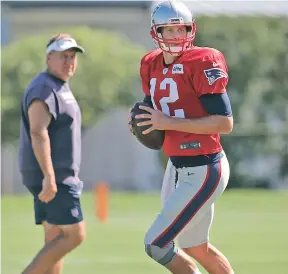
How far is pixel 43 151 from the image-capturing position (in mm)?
6539

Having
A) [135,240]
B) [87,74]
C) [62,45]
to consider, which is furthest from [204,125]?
[87,74]

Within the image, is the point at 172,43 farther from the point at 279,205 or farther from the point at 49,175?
the point at 279,205

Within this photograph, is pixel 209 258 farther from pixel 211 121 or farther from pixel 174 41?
pixel 174 41

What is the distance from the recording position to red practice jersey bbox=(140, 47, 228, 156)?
5488mm

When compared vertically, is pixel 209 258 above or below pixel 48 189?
below

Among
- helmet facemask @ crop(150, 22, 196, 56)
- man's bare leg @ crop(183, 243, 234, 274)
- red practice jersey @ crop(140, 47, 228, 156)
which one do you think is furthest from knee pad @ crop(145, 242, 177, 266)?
helmet facemask @ crop(150, 22, 196, 56)

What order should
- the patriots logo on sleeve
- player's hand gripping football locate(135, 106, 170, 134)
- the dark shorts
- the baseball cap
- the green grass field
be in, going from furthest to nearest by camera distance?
the green grass field, the baseball cap, the dark shorts, player's hand gripping football locate(135, 106, 170, 134), the patriots logo on sleeve

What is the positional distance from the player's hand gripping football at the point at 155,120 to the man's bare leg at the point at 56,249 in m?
1.29

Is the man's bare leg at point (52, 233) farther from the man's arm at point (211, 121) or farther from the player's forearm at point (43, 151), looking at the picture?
the man's arm at point (211, 121)

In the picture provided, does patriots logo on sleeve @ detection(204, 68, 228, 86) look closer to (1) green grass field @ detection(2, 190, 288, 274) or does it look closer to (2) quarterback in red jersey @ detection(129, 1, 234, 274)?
(2) quarterback in red jersey @ detection(129, 1, 234, 274)

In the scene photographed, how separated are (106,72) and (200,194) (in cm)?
2409

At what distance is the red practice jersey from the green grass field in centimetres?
270

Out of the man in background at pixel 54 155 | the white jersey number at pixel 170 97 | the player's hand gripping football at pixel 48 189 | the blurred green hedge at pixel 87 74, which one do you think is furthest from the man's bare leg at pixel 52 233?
the blurred green hedge at pixel 87 74

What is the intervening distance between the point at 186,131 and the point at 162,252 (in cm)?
69
